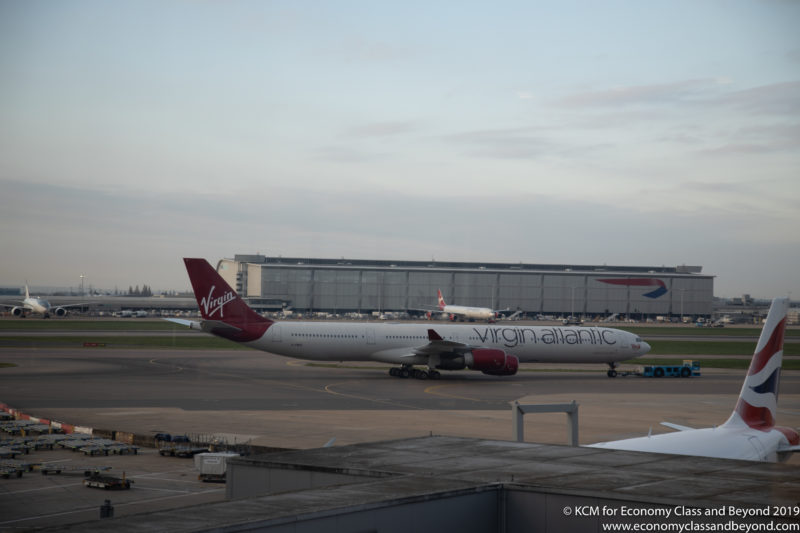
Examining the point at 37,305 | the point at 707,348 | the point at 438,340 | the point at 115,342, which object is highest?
the point at 37,305

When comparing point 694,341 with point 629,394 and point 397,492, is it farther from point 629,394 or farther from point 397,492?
point 397,492

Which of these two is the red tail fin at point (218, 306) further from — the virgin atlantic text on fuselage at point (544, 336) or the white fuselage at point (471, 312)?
the white fuselage at point (471, 312)

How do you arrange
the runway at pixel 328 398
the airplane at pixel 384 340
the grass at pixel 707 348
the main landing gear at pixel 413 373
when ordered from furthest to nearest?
the grass at pixel 707 348 < the main landing gear at pixel 413 373 < the airplane at pixel 384 340 < the runway at pixel 328 398

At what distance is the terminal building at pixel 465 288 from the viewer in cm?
17088

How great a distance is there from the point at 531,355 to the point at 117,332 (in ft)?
212

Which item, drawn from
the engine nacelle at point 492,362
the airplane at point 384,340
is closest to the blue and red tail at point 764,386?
the engine nacelle at point 492,362

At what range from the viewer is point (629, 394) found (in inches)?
2020

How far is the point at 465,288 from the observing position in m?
176

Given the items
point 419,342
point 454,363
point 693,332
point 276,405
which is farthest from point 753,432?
point 693,332

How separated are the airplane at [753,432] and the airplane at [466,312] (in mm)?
130513

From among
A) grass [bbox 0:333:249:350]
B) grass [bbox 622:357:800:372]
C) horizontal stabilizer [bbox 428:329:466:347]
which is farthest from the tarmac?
grass [bbox 0:333:249:350]

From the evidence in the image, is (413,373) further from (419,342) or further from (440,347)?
(440,347)

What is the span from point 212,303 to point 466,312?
104420 millimetres

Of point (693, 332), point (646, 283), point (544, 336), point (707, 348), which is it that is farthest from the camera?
point (646, 283)
